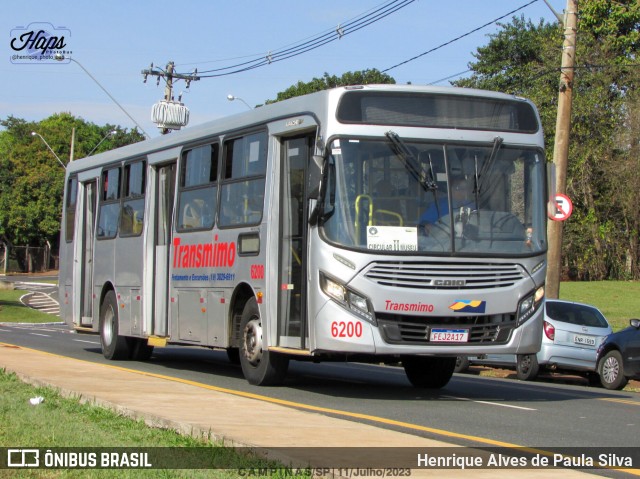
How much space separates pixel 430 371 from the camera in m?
15.0

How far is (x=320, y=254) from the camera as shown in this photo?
40.3ft

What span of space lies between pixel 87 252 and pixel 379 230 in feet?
33.5

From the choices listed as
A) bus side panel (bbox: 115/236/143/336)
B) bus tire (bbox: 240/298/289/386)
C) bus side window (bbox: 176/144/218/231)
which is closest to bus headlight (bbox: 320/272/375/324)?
bus tire (bbox: 240/298/289/386)

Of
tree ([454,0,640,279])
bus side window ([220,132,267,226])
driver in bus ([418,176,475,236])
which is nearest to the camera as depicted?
driver in bus ([418,176,475,236])

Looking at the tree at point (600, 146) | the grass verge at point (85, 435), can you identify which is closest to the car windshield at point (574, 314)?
the grass verge at point (85, 435)

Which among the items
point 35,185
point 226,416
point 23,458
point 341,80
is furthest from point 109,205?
point 35,185

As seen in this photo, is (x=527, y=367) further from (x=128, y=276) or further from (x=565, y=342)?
(x=128, y=276)

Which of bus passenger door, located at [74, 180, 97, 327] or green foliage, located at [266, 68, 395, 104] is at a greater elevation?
green foliage, located at [266, 68, 395, 104]

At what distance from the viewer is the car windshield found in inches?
797

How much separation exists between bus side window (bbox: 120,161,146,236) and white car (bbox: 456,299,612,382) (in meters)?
6.61

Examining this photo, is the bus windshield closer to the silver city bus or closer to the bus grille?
the silver city bus

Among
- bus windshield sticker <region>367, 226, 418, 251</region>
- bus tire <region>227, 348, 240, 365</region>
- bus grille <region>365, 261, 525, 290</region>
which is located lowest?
bus tire <region>227, 348, 240, 365</region>

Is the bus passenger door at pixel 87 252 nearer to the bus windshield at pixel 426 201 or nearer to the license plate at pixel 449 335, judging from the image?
the bus windshield at pixel 426 201

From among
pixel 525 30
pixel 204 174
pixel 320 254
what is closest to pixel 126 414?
pixel 320 254
